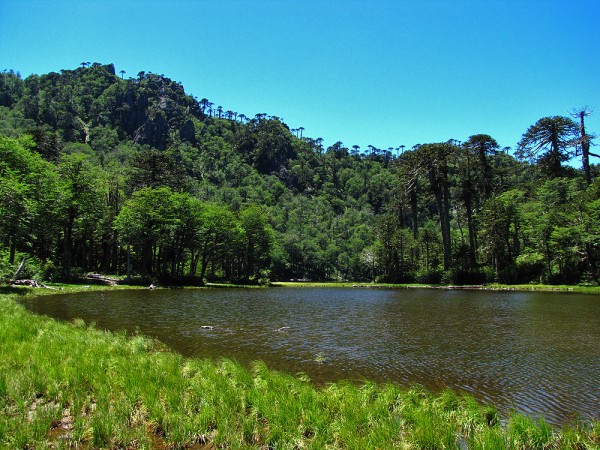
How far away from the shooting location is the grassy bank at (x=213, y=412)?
6188mm

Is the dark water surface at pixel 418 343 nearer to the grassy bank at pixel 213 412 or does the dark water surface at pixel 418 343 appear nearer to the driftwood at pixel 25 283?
the grassy bank at pixel 213 412

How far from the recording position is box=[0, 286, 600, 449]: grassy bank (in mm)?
6188

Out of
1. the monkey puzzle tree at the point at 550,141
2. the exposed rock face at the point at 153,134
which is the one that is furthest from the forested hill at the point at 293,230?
the exposed rock face at the point at 153,134

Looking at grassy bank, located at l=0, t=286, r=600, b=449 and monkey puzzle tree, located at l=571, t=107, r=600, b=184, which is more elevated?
monkey puzzle tree, located at l=571, t=107, r=600, b=184

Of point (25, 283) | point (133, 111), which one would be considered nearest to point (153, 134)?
point (133, 111)

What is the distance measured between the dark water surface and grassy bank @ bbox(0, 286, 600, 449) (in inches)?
76.3

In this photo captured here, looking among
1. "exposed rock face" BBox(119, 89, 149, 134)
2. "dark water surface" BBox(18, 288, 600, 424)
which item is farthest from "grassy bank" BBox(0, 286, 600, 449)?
"exposed rock face" BBox(119, 89, 149, 134)

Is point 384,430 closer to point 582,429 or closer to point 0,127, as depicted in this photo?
point 582,429

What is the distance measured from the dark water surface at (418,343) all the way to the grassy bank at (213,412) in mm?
1937

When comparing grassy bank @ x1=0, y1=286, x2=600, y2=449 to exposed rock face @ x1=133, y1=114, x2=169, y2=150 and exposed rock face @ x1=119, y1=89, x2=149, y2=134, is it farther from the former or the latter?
exposed rock face @ x1=119, y1=89, x2=149, y2=134

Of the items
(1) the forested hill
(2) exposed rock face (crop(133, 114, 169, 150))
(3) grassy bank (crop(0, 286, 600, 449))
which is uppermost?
(2) exposed rock face (crop(133, 114, 169, 150))

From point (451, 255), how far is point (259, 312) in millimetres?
53962

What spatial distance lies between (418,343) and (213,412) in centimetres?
1221

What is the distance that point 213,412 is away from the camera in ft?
23.4
